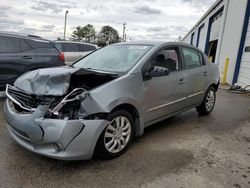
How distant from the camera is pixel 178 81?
3.91 metres

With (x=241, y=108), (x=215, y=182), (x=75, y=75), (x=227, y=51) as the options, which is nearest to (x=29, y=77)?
(x=75, y=75)

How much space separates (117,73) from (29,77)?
123 cm

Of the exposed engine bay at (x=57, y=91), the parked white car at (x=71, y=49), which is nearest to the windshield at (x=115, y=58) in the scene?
the exposed engine bay at (x=57, y=91)

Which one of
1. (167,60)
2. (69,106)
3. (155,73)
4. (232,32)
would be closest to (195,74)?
(167,60)

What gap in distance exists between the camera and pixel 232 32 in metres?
11.2

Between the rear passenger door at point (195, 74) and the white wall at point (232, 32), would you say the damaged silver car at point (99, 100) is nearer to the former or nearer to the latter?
the rear passenger door at point (195, 74)

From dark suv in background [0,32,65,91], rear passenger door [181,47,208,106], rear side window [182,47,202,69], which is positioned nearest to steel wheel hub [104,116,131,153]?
rear passenger door [181,47,208,106]

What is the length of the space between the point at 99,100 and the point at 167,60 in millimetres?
1748

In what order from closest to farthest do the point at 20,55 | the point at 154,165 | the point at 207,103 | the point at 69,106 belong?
the point at 69,106
the point at 154,165
the point at 207,103
the point at 20,55

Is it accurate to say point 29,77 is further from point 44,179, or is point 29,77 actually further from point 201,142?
point 201,142

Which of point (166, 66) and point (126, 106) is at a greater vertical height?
point (166, 66)

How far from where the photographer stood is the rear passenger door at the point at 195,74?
4.25m

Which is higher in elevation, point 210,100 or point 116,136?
point 210,100

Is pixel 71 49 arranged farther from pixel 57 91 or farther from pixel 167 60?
pixel 57 91
